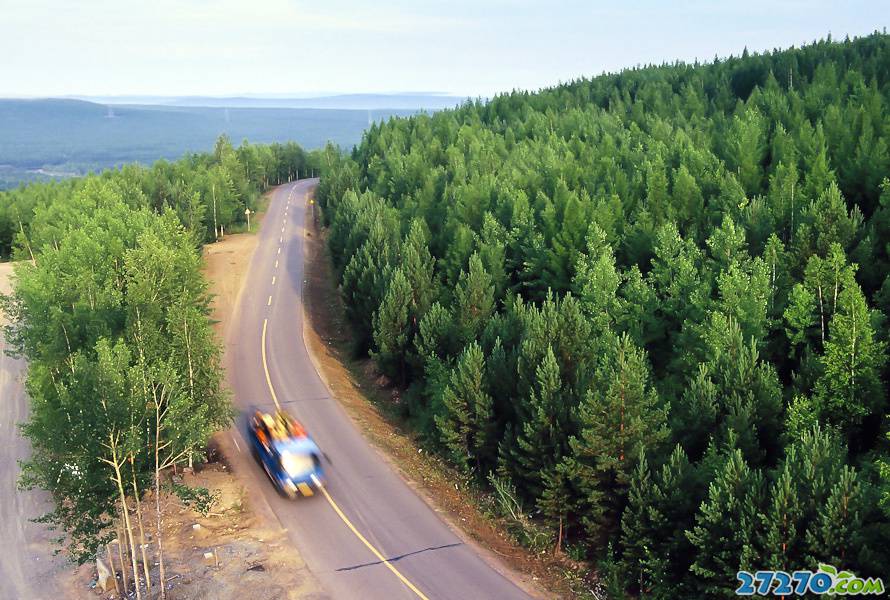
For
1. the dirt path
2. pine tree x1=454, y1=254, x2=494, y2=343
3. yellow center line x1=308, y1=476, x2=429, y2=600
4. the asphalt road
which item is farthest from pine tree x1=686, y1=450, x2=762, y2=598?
pine tree x1=454, y1=254, x2=494, y2=343

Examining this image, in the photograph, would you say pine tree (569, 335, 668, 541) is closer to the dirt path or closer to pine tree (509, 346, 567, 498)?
pine tree (509, 346, 567, 498)

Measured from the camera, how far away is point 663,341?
40.0 meters

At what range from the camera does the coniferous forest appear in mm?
22712

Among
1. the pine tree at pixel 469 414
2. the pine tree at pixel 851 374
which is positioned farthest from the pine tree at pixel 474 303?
the pine tree at pixel 851 374

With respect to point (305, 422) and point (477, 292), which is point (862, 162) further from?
point (305, 422)

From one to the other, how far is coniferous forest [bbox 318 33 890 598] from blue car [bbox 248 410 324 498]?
6.01 meters

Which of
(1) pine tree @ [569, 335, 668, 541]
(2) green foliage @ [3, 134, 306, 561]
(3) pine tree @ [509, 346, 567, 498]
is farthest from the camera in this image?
(3) pine tree @ [509, 346, 567, 498]

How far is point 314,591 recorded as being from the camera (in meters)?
25.7

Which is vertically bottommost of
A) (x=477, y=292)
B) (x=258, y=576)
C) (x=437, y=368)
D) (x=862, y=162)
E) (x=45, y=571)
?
(x=45, y=571)

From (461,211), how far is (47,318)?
3018cm

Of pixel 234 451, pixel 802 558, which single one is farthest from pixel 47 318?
pixel 802 558

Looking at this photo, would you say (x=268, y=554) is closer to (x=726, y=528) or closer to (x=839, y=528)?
(x=726, y=528)

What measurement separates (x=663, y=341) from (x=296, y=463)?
19.8 meters

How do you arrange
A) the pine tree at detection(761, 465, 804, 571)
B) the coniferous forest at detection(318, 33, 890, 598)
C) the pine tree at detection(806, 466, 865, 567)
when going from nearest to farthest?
1. the pine tree at detection(806, 466, 865, 567)
2. the pine tree at detection(761, 465, 804, 571)
3. the coniferous forest at detection(318, 33, 890, 598)
